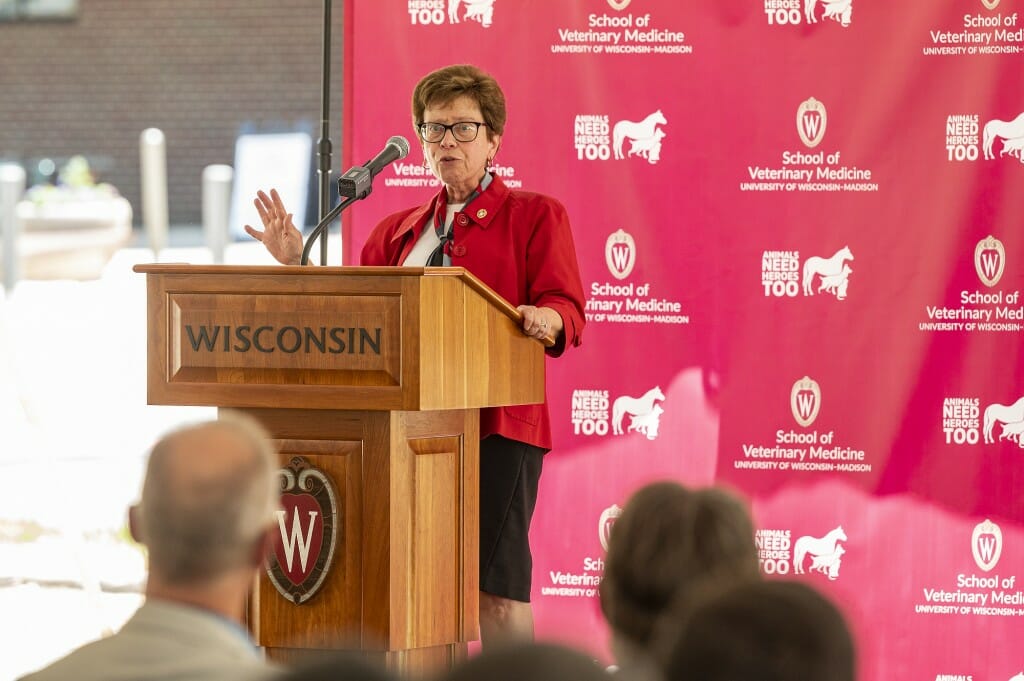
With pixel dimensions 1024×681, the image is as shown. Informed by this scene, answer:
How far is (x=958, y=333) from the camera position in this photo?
4.22 m

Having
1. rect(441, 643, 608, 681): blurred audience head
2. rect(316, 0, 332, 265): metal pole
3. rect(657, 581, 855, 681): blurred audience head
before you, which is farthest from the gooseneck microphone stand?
rect(441, 643, 608, 681): blurred audience head

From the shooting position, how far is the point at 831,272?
430 centimetres

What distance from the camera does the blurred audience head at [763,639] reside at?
3.35ft

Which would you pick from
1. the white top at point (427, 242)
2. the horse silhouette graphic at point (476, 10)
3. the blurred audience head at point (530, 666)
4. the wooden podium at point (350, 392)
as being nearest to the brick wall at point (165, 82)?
the horse silhouette graphic at point (476, 10)

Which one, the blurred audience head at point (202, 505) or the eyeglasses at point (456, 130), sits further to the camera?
the eyeglasses at point (456, 130)

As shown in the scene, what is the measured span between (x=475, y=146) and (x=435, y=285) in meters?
0.71

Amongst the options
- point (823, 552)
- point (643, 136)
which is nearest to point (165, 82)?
point (643, 136)

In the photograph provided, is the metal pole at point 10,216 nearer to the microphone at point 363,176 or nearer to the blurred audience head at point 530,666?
the microphone at point 363,176

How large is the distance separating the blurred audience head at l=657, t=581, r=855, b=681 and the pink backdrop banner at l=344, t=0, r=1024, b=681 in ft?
10.7

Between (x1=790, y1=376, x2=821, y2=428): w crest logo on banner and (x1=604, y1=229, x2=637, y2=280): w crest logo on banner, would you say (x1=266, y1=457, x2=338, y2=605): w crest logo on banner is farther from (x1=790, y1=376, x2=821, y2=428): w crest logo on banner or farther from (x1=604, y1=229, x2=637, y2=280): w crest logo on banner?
(x1=790, y1=376, x2=821, y2=428): w crest logo on banner

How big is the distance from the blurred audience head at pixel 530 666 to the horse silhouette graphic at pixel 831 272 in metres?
3.53

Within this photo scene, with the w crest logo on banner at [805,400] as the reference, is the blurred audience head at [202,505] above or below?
above

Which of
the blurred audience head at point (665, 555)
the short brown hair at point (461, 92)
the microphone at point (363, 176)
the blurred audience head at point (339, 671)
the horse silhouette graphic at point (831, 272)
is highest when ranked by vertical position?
the short brown hair at point (461, 92)

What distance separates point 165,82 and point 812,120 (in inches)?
405
